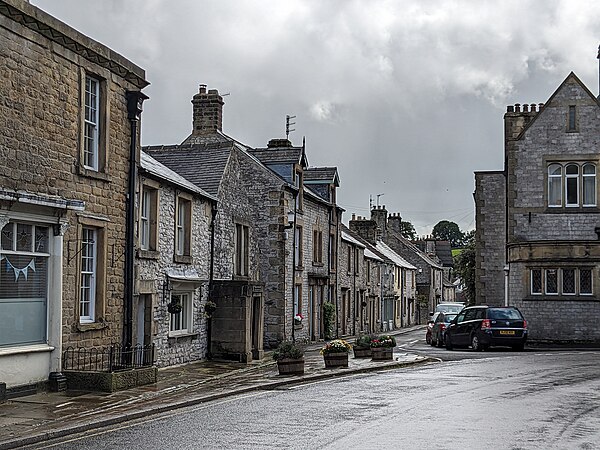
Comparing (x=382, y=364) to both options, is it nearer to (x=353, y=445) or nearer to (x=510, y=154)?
(x=353, y=445)

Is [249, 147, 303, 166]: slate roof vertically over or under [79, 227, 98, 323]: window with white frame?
over

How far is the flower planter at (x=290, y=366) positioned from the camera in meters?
21.0

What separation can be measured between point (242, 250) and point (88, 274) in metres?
12.1

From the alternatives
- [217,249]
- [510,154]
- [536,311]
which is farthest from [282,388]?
[510,154]

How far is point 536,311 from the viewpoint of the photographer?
36125 mm

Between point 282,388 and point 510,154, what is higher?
point 510,154

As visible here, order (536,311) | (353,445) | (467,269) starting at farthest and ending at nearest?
(467,269) < (536,311) < (353,445)

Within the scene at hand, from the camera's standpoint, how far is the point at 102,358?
1883 centimetres

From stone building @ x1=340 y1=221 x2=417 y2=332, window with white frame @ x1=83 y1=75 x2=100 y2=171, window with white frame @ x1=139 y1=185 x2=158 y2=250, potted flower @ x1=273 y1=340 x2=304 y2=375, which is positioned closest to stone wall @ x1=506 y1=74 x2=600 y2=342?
stone building @ x1=340 y1=221 x2=417 y2=332

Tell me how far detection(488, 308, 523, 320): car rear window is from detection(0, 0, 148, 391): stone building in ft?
51.9

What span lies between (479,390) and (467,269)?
130 ft

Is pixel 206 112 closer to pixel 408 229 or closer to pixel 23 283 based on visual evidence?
pixel 23 283

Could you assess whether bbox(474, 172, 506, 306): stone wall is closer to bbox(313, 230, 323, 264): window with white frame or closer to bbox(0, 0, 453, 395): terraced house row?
bbox(313, 230, 323, 264): window with white frame

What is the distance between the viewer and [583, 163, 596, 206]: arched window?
3744 centimetres
